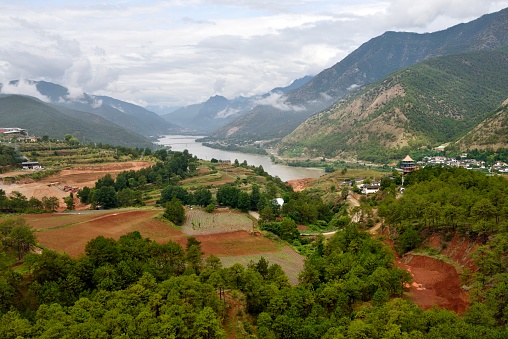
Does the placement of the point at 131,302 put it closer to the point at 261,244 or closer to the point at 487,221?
the point at 261,244

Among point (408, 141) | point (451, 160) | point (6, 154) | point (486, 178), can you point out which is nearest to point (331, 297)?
point (486, 178)

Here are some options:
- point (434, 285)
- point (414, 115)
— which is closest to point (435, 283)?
point (434, 285)

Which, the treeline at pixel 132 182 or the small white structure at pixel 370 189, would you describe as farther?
the small white structure at pixel 370 189

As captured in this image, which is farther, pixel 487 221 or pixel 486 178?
pixel 486 178

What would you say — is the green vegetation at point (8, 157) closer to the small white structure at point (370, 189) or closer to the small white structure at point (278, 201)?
the small white structure at point (278, 201)

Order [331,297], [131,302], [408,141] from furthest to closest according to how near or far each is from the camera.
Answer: [408,141], [331,297], [131,302]

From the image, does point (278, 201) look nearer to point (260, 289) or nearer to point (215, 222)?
point (215, 222)

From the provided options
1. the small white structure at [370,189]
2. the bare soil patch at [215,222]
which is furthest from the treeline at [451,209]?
the small white structure at [370,189]
